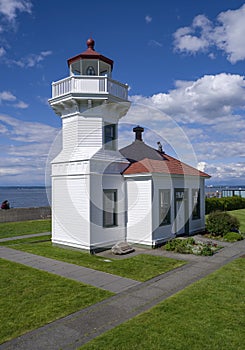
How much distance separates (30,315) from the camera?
6.16m

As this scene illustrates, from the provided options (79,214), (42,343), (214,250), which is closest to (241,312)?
(42,343)

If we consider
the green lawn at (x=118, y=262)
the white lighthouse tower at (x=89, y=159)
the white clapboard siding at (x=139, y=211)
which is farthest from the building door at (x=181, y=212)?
the green lawn at (x=118, y=262)

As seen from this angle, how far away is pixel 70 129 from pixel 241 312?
10.0 metres

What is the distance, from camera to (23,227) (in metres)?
19.5

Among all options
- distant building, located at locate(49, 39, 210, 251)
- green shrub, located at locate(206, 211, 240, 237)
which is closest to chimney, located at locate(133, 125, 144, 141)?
distant building, located at locate(49, 39, 210, 251)

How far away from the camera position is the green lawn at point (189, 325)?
5016 mm

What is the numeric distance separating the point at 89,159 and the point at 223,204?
73.3 feet

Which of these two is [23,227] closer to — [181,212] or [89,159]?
[89,159]

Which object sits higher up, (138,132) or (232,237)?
(138,132)

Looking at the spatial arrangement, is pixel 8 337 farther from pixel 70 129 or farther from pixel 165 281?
pixel 70 129

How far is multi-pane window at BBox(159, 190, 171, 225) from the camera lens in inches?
532

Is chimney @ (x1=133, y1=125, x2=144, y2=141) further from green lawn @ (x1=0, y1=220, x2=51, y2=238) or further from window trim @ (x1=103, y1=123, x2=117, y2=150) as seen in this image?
green lawn @ (x1=0, y1=220, x2=51, y2=238)

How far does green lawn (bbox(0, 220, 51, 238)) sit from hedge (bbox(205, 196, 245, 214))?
15617mm

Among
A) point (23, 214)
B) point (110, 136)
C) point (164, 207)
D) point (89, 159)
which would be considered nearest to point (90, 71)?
point (110, 136)
